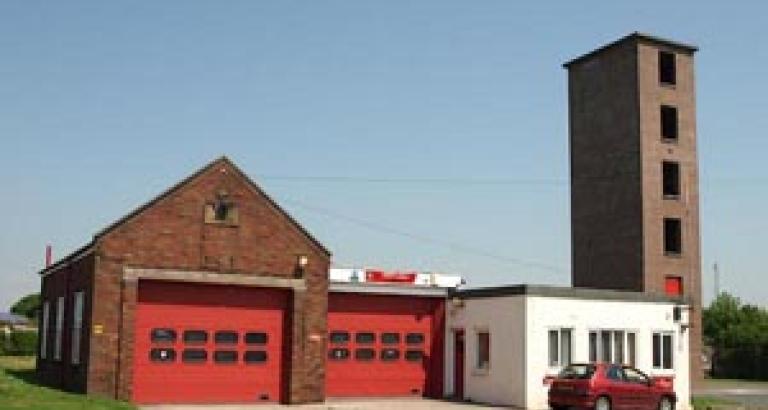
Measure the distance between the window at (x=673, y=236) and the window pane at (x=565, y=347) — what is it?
1982cm

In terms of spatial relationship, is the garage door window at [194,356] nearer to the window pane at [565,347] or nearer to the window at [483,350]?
the window at [483,350]

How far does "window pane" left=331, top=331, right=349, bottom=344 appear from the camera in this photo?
99.9ft

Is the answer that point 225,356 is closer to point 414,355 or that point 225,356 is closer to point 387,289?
point 387,289

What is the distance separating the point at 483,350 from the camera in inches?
1200

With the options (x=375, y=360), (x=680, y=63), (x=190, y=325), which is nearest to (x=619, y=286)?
(x=680, y=63)

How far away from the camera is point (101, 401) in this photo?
23.2 metres

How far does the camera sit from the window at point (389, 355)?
31344 mm

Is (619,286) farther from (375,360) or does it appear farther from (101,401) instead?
(101,401)

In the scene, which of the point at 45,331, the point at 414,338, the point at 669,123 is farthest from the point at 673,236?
the point at 45,331

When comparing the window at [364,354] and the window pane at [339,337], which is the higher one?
the window pane at [339,337]

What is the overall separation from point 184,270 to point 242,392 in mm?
4014

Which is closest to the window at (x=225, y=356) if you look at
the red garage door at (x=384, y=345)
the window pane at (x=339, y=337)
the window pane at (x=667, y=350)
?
the red garage door at (x=384, y=345)

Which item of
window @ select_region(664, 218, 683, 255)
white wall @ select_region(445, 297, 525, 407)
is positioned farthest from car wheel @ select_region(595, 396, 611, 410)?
window @ select_region(664, 218, 683, 255)

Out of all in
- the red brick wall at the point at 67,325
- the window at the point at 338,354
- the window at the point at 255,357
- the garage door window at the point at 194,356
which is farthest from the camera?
the window at the point at 338,354
